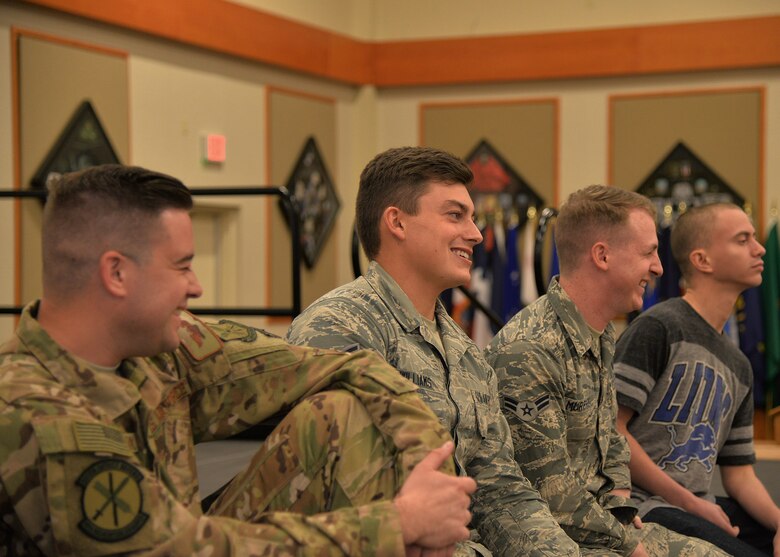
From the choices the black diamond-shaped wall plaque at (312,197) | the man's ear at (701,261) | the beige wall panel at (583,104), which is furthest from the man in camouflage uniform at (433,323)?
the beige wall panel at (583,104)

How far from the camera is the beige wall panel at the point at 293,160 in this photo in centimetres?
719

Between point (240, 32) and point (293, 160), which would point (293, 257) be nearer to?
point (240, 32)

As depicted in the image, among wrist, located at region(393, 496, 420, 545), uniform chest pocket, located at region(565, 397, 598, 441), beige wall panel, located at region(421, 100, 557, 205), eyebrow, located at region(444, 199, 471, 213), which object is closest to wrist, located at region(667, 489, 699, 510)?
uniform chest pocket, located at region(565, 397, 598, 441)

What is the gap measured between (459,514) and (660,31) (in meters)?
6.70

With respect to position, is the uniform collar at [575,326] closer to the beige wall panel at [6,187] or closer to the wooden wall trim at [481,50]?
the beige wall panel at [6,187]

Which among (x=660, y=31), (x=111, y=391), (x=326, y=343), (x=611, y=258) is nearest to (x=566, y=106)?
(x=660, y=31)

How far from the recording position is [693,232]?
3.16 metres

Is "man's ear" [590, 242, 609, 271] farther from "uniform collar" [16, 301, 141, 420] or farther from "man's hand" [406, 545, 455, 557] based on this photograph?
"uniform collar" [16, 301, 141, 420]

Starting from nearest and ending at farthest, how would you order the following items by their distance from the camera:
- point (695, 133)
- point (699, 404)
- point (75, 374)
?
point (75, 374)
point (699, 404)
point (695, 133)

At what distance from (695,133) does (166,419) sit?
Answer: 21.8ft

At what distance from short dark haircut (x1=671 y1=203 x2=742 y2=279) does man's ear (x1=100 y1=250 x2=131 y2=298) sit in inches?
84.0

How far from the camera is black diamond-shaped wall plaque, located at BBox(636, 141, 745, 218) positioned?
295 inches

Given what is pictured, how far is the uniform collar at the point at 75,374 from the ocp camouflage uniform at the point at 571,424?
1.11 metres

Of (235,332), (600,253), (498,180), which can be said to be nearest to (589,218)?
(600,253)
